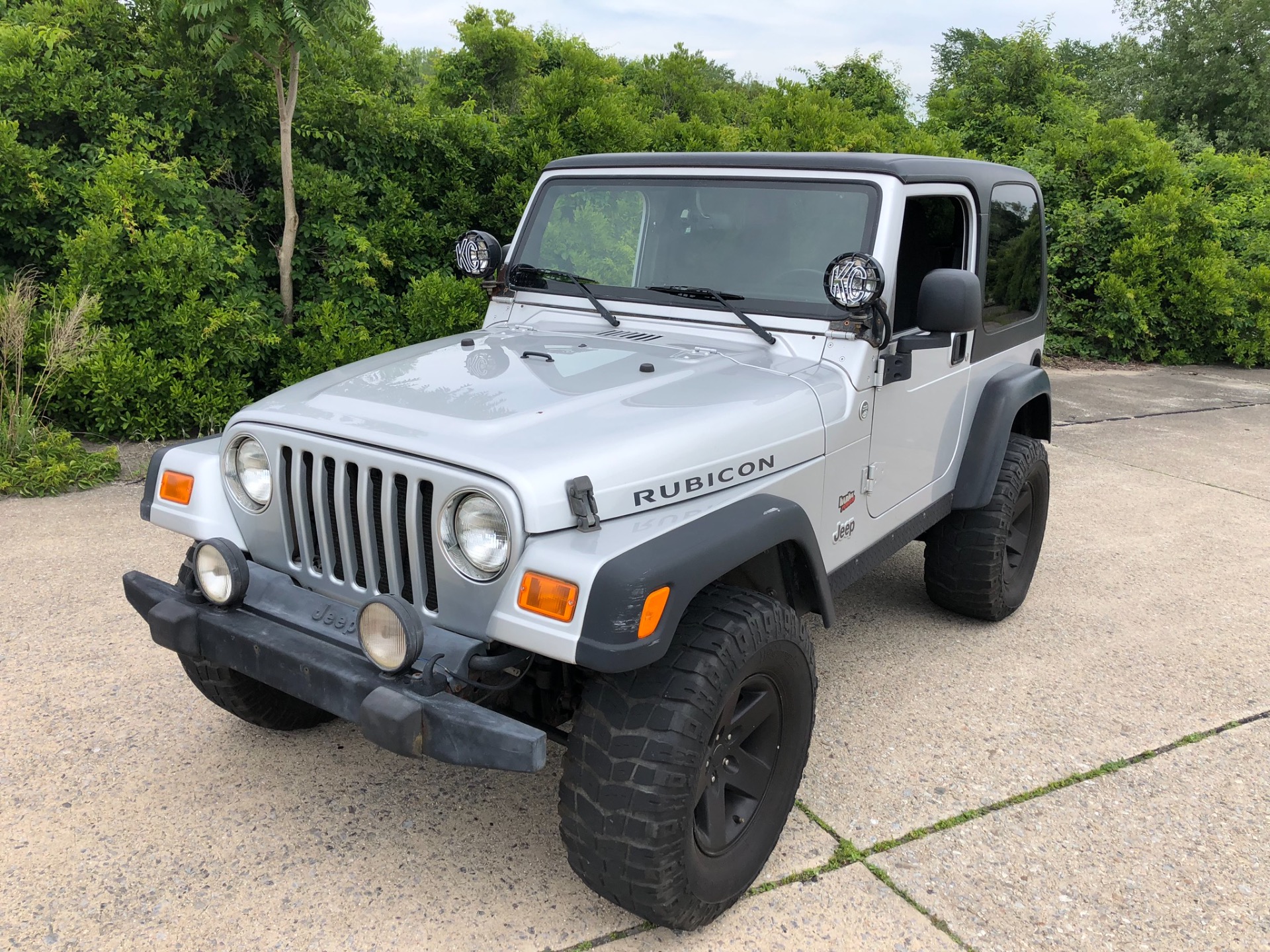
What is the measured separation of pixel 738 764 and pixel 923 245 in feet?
7.06

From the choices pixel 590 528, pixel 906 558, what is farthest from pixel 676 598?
pixel 906 558

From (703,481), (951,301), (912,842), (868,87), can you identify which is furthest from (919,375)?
(868,87)

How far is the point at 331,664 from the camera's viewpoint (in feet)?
7.77

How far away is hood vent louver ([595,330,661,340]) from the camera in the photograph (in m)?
3.40

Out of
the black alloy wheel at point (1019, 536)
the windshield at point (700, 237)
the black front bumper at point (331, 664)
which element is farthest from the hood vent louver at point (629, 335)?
the black alloy wheel at point (1019, 536)

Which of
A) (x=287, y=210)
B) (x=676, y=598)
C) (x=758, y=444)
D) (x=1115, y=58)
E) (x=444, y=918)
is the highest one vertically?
(x=1115, y=58)

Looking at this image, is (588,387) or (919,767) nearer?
(588,387)

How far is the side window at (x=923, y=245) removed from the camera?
11.7ft

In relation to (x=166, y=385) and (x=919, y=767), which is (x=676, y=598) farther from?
(x=166, y=385)

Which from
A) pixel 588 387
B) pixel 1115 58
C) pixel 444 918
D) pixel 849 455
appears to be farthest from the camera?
pixel 1115 58

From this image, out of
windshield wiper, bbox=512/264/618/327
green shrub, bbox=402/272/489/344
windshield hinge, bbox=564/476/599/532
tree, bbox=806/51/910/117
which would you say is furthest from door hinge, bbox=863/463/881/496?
tree, bbox=806/51/910/117

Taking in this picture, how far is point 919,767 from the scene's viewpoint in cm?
333

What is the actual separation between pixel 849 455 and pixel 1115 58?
2383 centimetres

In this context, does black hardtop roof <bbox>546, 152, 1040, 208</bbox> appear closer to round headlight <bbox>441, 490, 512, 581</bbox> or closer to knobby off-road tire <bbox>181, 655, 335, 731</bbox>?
round headlight <bbox>441, 490, 512, 581</bbox>
